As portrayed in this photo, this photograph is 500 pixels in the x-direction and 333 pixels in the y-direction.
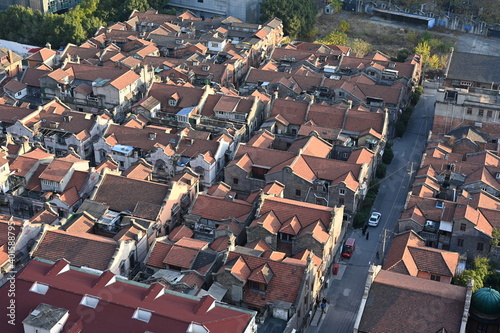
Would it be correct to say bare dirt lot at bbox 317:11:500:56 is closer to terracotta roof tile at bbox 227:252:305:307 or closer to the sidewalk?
the sidewalk

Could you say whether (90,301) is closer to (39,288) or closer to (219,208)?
(39,288)

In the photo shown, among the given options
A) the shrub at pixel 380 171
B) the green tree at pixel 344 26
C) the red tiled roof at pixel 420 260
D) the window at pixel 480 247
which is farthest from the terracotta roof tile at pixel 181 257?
the green tree at pixel 344 26

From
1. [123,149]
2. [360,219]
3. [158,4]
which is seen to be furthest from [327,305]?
[158,4]

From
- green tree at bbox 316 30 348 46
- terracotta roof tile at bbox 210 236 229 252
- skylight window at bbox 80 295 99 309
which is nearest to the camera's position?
skylight window at bbox 80 295 99 309

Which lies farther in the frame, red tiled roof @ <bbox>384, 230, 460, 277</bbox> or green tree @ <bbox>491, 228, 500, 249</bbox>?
green tree @ <bbox>491, 228, 500, 249</bbox>

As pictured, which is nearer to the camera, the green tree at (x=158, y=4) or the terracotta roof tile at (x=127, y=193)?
the terracotta roof tile at (x=127, y=193)

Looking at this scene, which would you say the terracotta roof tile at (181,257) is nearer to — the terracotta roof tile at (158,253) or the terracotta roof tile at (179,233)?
the terracotta roof tile at (158,253)

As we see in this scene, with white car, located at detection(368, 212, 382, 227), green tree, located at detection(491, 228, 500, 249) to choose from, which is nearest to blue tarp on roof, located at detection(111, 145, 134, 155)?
white car, located at detection(368, 212, 382, 227)
